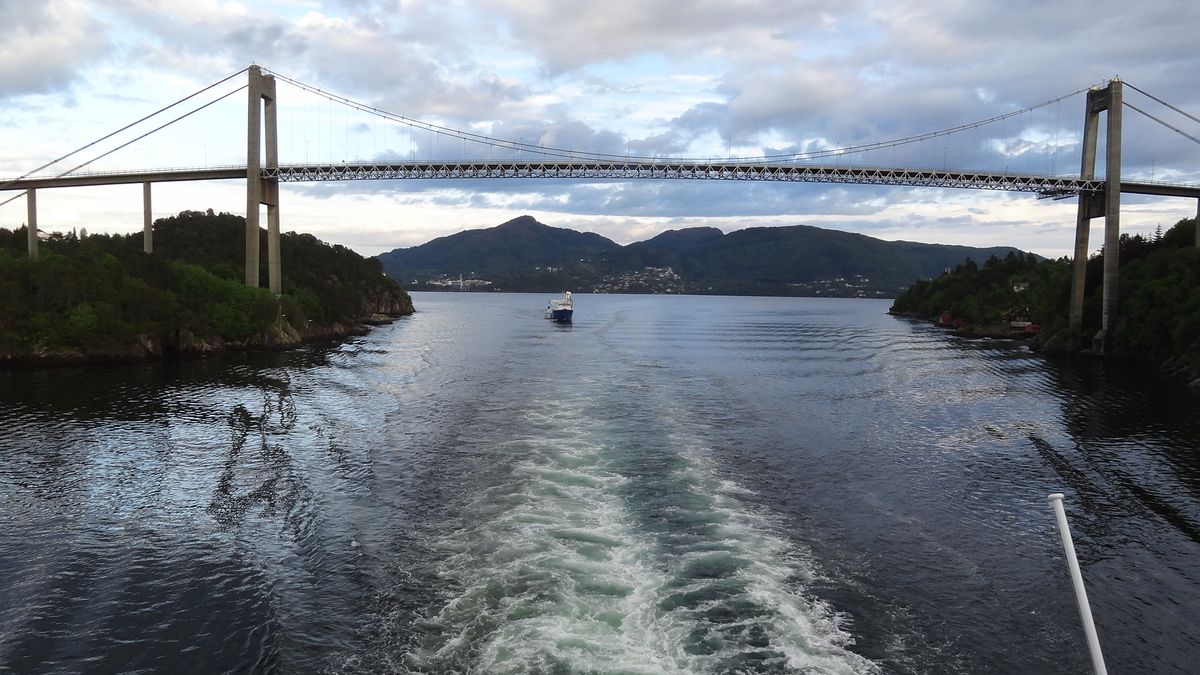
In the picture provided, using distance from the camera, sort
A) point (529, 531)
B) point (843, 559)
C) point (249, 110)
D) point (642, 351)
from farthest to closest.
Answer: point (249, 110) → point (642, 351) → point (529, 531) → point (843, 559)

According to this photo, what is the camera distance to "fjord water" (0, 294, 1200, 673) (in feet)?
34.2

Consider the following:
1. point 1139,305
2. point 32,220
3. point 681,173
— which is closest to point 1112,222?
point 1139,305

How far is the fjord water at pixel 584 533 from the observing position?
10.4 meters

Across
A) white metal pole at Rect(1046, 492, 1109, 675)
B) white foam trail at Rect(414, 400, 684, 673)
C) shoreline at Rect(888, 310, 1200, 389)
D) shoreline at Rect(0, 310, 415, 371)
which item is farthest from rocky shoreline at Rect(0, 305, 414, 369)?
shoreline at Rect(888, 310, 1200, 389)

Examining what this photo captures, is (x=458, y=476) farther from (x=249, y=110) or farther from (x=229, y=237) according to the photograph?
(x=229, y=237)

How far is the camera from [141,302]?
46.9 metres

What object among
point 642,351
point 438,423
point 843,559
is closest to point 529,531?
point 843,559

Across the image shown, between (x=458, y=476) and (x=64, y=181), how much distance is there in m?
61.9

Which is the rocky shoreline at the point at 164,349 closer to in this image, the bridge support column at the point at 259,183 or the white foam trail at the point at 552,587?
the bridge support column at the point at 259,183

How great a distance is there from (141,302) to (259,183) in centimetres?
2049

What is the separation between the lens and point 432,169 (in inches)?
2982

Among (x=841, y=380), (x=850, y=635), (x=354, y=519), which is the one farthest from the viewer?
(x=841, y=380)

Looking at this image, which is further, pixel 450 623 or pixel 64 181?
pixel 64 181

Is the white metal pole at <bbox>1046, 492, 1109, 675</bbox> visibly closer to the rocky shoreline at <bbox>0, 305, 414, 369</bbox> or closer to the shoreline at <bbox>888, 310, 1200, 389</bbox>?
the shoreline at <bbox>888, 310, 1200, 389</bbox>
